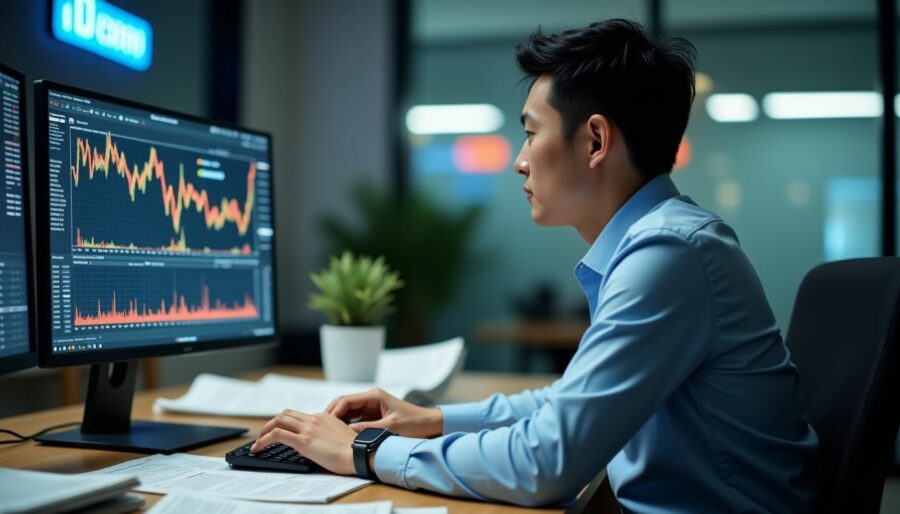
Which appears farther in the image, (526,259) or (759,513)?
(526,259)

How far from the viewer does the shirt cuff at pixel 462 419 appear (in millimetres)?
1345

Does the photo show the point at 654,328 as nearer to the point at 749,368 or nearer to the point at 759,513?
the point at 749,368

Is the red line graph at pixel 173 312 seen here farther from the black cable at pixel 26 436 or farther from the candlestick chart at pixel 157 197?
the black cable at pixel 26 436

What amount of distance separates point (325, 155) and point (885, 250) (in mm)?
2871

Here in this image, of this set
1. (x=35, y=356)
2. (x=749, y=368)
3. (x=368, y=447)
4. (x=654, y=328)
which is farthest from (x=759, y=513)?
(x=35, y=356)

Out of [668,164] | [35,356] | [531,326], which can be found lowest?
[531,326]

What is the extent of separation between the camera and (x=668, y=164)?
4.31ft

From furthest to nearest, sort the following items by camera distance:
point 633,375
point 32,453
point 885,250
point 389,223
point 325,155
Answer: point 325,155
point 389,223
point 885,250
point 32,453
point 633,375

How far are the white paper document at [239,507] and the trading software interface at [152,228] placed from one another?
380 millimetres

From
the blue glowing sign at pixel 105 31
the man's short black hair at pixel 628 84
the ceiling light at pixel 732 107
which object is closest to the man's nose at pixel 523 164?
the man's short black hair at pixel 628 84

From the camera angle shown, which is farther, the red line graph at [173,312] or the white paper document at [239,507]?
the red line graph at [173,312]

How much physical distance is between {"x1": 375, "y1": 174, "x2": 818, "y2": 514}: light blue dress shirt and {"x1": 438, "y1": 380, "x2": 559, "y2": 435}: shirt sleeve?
22 cm

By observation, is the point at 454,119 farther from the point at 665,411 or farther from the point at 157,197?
the point at 665,411

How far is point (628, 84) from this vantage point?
1256 mm
